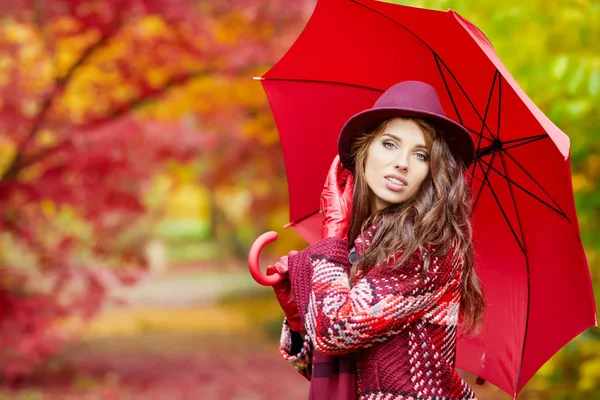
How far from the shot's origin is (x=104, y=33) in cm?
592

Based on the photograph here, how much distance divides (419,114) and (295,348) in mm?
750

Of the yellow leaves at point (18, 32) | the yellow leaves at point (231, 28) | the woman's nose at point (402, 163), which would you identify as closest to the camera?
the woman's nose at point (402, 163)

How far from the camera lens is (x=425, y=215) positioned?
6.92ft

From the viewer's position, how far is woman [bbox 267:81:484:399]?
2.03 m

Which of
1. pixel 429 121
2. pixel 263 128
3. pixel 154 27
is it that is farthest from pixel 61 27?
pixel 429 121

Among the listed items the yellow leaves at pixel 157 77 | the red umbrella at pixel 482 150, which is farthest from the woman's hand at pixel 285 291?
the yellow leaves at pixel 157 77

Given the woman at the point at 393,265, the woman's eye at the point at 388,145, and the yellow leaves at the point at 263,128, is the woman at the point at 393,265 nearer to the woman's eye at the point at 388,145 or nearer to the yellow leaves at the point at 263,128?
the woman's eye at the point at 388,145

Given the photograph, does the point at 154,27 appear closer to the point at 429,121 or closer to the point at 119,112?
the point at 119,112

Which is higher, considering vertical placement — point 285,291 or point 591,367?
point 591,367

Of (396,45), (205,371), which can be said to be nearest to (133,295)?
(205,371)

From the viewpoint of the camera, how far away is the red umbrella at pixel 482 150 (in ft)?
7.42

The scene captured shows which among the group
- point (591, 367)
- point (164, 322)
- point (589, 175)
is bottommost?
point (591, 367)

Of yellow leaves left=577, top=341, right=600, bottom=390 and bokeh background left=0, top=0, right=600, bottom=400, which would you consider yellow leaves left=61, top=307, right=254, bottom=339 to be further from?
yellow leaves left=577, top=341, right=600, bottom=390

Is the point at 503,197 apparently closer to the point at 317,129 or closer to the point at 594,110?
the point at 317,129
